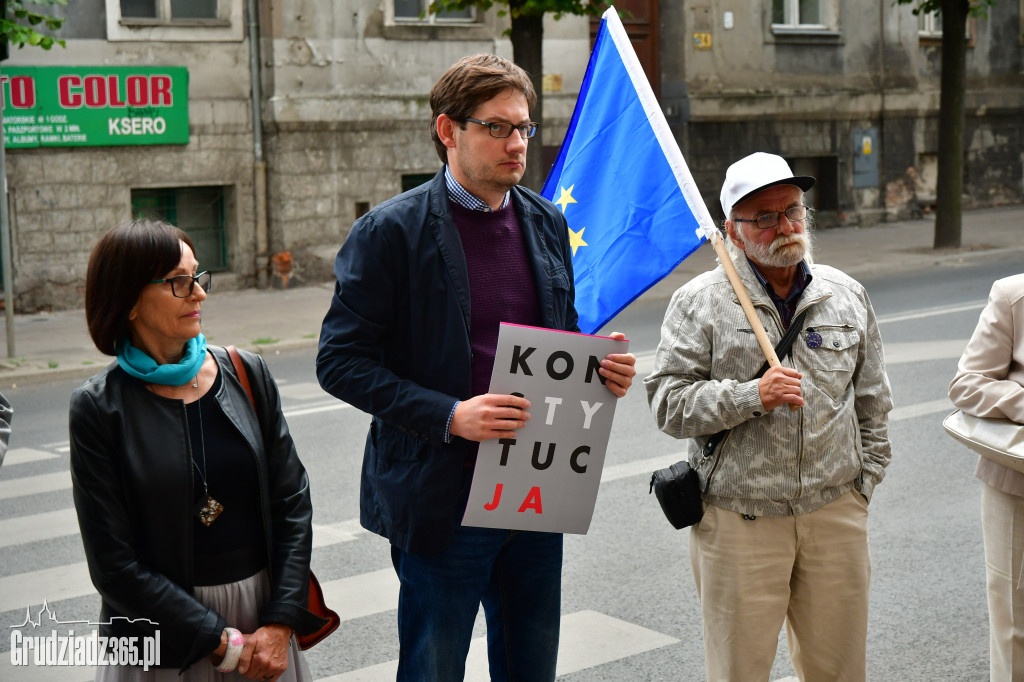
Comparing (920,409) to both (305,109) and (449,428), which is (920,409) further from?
(305,109)

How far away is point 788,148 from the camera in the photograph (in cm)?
2378

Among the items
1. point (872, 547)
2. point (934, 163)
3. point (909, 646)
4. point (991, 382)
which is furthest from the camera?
point (934, 163)

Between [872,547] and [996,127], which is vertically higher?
[996,127]

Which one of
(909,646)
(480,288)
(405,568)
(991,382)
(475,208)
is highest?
(475,208)

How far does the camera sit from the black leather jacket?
110 inches

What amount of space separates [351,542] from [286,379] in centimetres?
513

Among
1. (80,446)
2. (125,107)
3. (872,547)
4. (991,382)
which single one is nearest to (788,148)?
(125,107)

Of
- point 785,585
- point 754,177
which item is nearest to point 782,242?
point 754,177

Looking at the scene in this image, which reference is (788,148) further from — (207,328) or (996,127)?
(207,328)

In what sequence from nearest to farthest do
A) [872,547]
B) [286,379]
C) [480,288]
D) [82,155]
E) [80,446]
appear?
1. [80,446]
2. [480,288]
3. [872,547]
4. [286,379]
5. [82,155]

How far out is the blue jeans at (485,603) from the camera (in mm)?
3240

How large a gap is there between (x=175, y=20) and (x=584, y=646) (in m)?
13.7

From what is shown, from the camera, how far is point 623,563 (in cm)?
599
